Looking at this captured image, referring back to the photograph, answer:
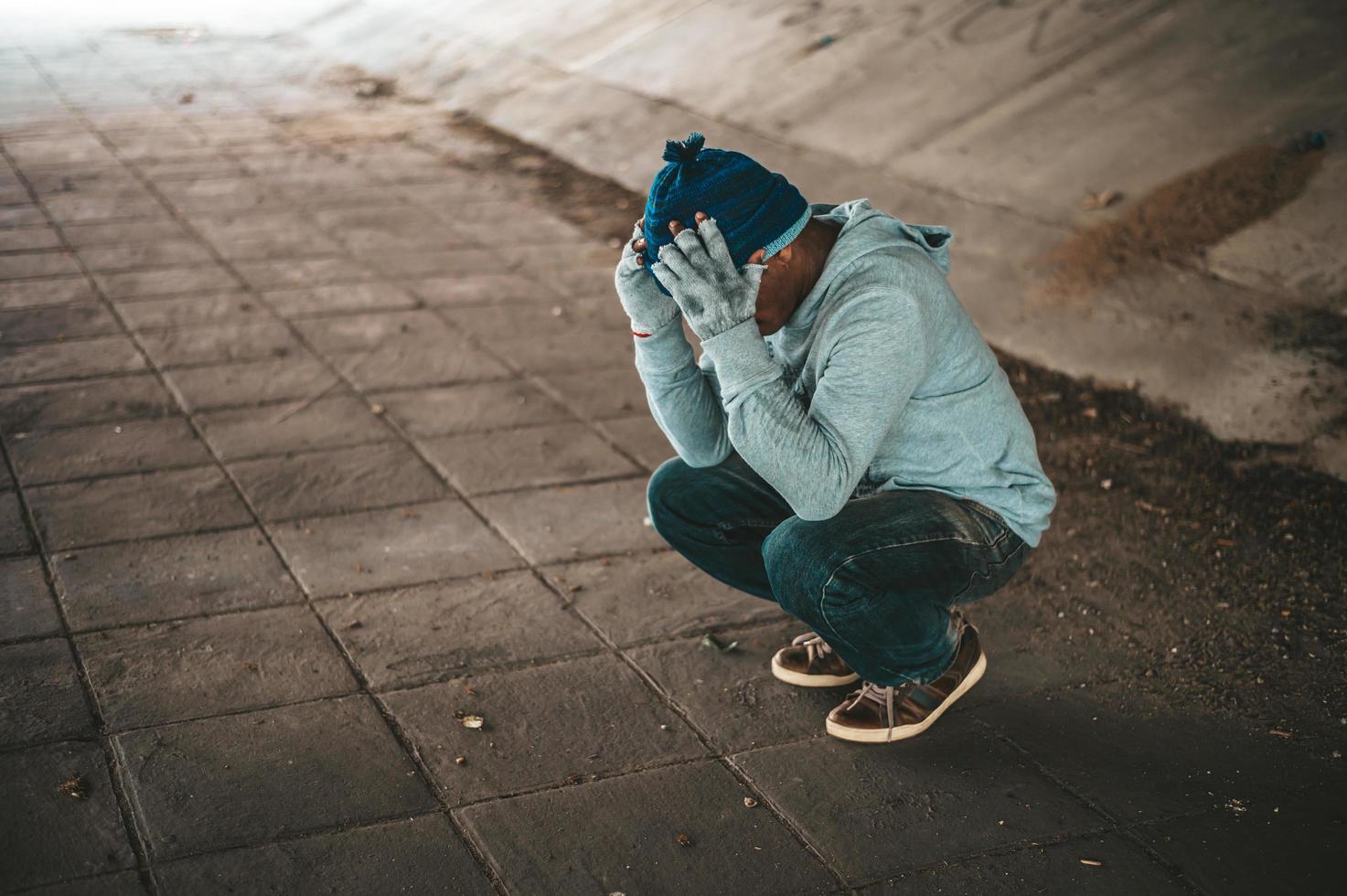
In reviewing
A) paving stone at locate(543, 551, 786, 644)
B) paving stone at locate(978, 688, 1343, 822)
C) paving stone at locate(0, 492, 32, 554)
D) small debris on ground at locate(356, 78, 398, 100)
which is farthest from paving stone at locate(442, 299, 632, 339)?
small debris on ground at locate(356, 78, 398, 100)

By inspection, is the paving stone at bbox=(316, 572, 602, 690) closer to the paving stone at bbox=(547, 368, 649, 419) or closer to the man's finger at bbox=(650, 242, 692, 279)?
the man's finger at bbox=(650, 242, 692, 279)

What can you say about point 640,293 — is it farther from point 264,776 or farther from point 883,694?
point 264,776

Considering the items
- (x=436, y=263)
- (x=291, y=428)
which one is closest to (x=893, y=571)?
(x=291, y=428)

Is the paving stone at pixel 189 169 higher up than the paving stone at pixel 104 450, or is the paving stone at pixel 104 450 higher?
the paving stone at pixel 104 450

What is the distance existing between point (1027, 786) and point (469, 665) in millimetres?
1419

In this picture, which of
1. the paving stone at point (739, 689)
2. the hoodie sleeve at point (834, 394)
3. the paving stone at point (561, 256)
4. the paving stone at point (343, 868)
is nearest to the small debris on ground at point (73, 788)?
the paving stone at point (343, 868)

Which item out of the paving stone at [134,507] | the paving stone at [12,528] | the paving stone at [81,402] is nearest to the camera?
the paving stone at [12,528]

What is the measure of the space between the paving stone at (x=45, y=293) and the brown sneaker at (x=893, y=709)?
4362 mm

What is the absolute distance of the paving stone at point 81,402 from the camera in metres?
4.31

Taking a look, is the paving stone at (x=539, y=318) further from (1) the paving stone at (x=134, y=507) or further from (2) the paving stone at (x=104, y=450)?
(1) the paving stone at (x=134, y=507)

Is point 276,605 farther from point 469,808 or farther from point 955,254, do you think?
point 955,254

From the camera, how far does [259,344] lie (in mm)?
5152

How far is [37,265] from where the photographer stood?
5961 mm

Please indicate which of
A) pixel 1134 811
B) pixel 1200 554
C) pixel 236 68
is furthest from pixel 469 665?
pixel 236 68
